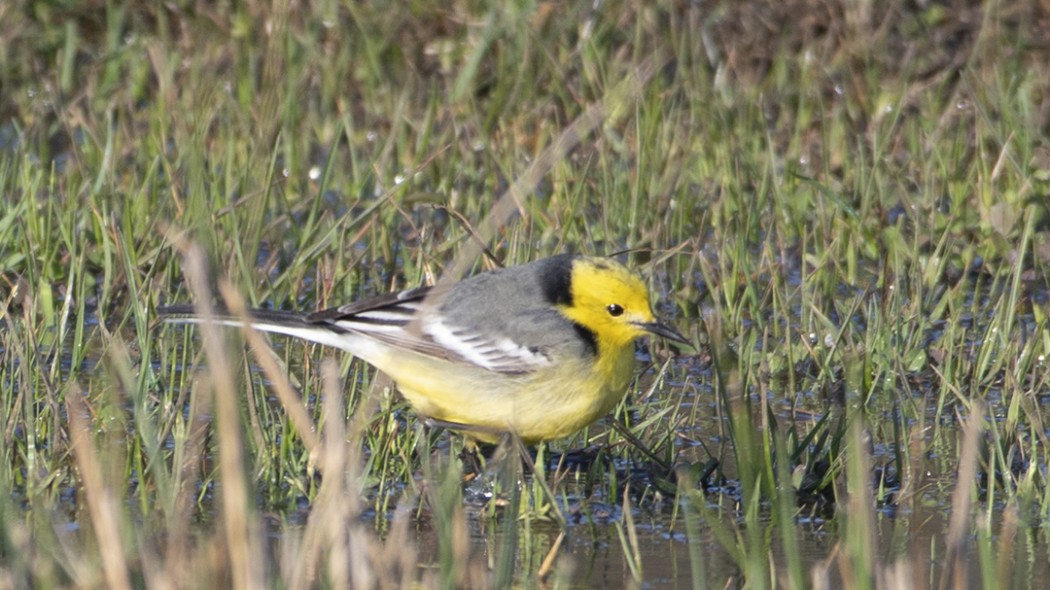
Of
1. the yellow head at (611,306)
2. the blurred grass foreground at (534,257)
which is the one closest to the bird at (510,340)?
the yellow head at (611,306)

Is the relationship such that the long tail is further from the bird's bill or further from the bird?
the bird's bill

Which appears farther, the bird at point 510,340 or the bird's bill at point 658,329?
the bird's bill at point 658,329

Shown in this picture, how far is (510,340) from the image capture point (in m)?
5.46

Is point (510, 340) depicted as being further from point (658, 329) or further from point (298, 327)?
point (298, 327)

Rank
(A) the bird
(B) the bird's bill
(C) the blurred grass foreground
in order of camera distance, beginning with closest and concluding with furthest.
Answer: (C) the blurred grass foreground
(A) the bird
(B) the bird's bill

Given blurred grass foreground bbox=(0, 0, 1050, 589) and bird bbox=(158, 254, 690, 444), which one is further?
bird bbox=(158, 254, 690, 444)

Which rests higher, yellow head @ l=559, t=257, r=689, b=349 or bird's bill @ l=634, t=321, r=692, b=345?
yellow head @ l=559, t=257, r=689, b=349

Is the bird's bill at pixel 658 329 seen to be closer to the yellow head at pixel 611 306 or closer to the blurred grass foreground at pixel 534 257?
the yellow head at pixel 611 306

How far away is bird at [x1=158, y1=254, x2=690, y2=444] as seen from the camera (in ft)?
17.5

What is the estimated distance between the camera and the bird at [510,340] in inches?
210

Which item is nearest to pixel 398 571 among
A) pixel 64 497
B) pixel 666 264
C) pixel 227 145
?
pixel 64 497

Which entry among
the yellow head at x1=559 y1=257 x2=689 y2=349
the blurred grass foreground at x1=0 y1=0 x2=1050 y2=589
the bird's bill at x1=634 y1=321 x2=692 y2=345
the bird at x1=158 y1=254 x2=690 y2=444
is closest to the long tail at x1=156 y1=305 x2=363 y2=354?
the bird at x1=158 y1=254 x2=690 y2=444

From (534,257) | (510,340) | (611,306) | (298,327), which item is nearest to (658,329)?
(611,306)

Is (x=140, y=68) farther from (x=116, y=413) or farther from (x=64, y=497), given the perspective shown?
(x=116, y=413)
